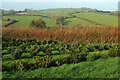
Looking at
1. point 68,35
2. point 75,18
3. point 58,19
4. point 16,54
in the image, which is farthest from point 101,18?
point 16,54

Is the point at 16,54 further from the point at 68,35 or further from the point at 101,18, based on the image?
the point at 101,18

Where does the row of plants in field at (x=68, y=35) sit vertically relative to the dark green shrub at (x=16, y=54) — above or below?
above

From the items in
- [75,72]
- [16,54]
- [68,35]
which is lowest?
[75,72]

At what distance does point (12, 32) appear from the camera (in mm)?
9586

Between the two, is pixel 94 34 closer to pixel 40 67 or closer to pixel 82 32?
pixel 82 32

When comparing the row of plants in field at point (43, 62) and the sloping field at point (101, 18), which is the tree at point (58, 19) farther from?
the row of plants in field at point (43, 62)

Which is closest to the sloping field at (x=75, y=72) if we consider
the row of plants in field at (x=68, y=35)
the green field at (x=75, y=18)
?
the row of plants in field at (x=68, y=35)

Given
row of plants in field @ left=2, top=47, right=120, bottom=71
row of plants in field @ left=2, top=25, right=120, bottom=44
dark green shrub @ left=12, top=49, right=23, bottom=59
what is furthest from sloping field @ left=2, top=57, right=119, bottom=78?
row of plants in field @ left=2, top=25, right=120, bottom=44

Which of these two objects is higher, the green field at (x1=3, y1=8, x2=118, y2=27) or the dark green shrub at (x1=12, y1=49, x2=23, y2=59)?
the green field at (x1=3, y1=8, x2=118, y2=27)

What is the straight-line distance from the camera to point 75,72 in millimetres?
4469

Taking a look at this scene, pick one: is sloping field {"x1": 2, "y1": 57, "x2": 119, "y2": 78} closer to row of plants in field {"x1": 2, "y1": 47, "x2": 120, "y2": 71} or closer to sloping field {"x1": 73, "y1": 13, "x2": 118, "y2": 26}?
row of plants in field {"x1": 2, "y1": 47, "x2": 120, "y2": 71}

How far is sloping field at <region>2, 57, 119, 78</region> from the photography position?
4242 mm

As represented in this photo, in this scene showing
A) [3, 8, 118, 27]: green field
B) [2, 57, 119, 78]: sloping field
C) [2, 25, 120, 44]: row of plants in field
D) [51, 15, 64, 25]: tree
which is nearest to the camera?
[2, 57, 119, 78]: sloping field

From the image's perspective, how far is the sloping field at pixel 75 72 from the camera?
4.24m
